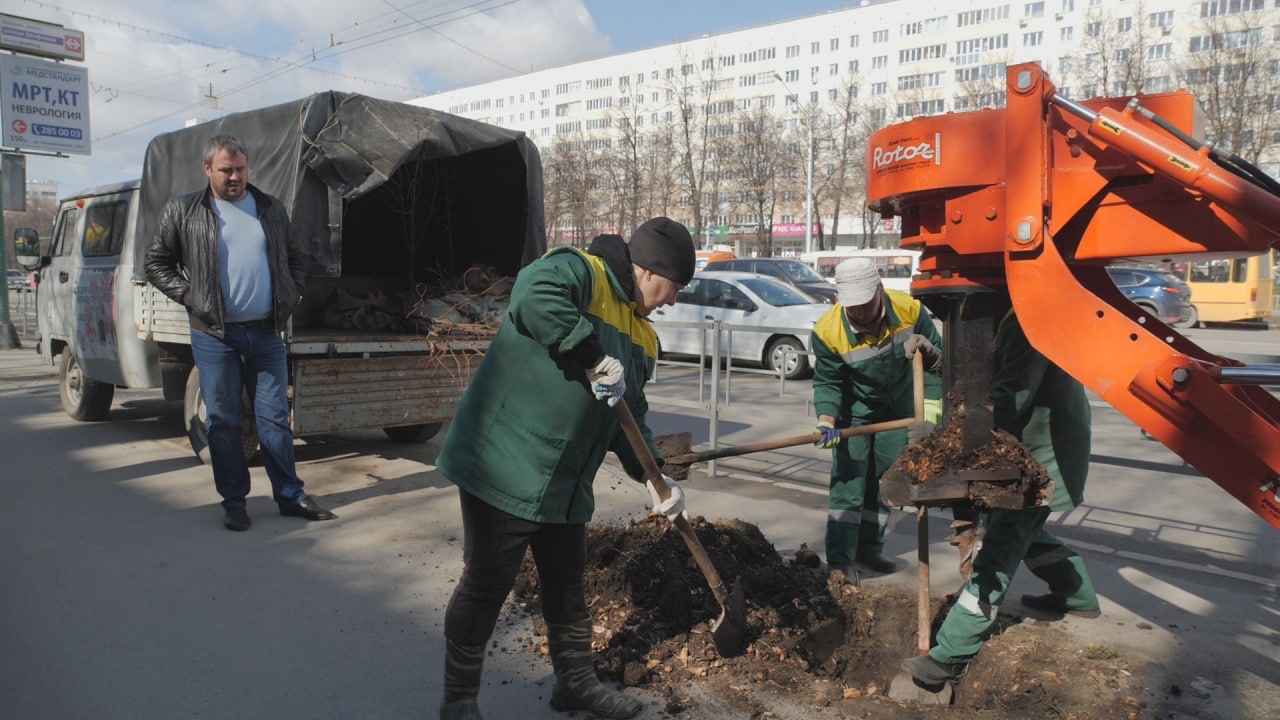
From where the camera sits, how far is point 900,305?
447cm

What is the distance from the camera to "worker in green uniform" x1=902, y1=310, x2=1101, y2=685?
3244 mm

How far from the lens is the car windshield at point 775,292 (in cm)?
1334

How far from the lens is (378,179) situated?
5.96 metres

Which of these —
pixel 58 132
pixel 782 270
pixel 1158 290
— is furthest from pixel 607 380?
pixel 1158 290

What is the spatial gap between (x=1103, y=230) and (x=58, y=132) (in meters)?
17.9

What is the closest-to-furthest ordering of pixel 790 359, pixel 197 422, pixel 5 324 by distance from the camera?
pixel 197 422 → pixel 790 359 → pixel 5 324

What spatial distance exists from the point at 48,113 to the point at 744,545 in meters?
16.5

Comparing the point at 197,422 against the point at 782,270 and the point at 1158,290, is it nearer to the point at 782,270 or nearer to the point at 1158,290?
the point at 782,270

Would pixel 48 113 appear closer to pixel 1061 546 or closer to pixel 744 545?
pixel 744 545

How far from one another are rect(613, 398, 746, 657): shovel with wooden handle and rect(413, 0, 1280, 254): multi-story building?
26877 millimetres

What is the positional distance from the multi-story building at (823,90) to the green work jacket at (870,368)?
25048 millimetres

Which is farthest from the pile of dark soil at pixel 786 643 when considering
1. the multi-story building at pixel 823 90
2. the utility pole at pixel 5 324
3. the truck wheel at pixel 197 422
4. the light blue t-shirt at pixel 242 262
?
the multi-story building at pixel 823 90

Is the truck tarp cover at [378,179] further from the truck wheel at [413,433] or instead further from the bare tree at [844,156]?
the bare tree at [844,156]

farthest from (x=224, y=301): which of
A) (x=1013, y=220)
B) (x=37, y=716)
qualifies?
(x=1013, y=220)
